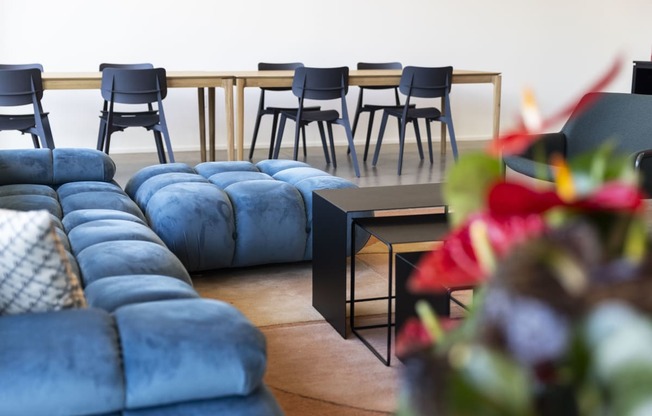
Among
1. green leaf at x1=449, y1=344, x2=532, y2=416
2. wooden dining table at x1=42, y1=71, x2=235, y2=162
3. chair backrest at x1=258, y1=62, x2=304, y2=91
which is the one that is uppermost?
green leaf at x1=449, y1=344, x2=532, y2=416

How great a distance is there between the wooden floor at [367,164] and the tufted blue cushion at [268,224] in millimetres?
2200

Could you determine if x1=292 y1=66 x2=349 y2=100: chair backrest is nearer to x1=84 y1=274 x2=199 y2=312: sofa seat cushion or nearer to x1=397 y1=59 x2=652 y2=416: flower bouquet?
x1=84 y1=274 x2=199 y2=312: sofa seat cushion

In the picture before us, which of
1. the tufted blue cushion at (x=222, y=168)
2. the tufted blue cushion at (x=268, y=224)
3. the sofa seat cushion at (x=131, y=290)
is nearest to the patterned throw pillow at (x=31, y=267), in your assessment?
the sofa seat cushion at (x=131, y=290)

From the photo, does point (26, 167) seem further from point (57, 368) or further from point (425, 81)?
point (425, 81)

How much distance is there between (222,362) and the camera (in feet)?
5.32

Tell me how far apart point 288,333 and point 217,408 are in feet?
4.31

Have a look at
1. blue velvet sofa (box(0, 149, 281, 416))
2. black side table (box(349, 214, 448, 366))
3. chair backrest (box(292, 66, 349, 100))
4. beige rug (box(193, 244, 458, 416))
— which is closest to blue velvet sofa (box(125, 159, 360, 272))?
beige rug (box(193, 244, 458, 416))

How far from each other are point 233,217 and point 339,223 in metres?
0.73

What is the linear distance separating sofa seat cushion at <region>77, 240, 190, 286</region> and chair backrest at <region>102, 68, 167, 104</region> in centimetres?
322

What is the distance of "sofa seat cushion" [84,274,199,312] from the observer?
6.40 feet

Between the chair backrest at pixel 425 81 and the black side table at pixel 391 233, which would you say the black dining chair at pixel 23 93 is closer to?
the chair backrest at pixel 425 81

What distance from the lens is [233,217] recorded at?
352 cm

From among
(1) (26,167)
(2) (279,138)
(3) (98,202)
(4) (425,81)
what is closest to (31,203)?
(3) (98,202)

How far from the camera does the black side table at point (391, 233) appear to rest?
267cm
